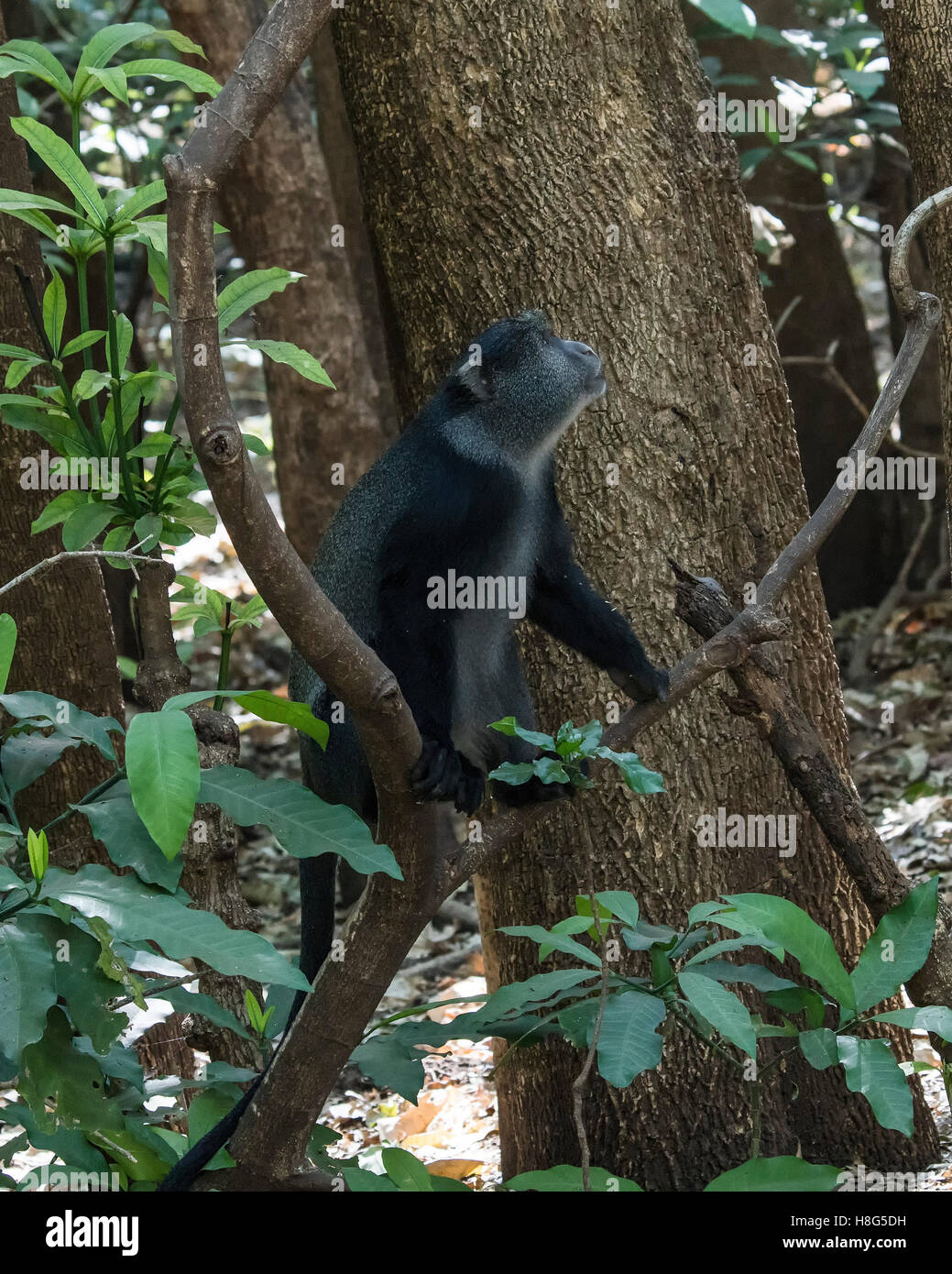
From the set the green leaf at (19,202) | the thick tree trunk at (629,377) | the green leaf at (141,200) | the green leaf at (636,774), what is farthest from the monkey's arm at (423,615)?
the green leaf at (19,202)

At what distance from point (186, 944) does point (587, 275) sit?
218 centimetres

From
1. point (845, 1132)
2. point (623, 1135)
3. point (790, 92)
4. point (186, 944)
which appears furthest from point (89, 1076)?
point (790, 92)

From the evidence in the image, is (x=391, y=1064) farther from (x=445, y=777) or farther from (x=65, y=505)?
(x=65, y=505)

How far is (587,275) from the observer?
3512 mm

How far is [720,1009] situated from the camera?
2.28 m

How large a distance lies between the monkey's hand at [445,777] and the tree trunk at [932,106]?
53.9 inches

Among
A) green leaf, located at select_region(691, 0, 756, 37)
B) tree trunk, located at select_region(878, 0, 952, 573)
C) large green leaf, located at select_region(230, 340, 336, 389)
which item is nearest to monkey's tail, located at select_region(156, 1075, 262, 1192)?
large green leaf, located at select_region(230, 340, 336, 389)

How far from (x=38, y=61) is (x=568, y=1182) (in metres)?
2.35

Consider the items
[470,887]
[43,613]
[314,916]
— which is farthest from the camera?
[470,887]

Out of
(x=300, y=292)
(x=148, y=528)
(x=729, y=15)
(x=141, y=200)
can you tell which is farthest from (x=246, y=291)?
(x=300, y=292)

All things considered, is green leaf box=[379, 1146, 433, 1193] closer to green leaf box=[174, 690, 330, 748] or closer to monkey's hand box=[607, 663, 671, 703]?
green leaf box=[174, 690, 330, 748]

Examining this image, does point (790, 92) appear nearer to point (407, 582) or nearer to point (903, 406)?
point (903, 406)

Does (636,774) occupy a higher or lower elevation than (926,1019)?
higher

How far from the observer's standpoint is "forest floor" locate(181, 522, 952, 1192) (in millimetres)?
4184
